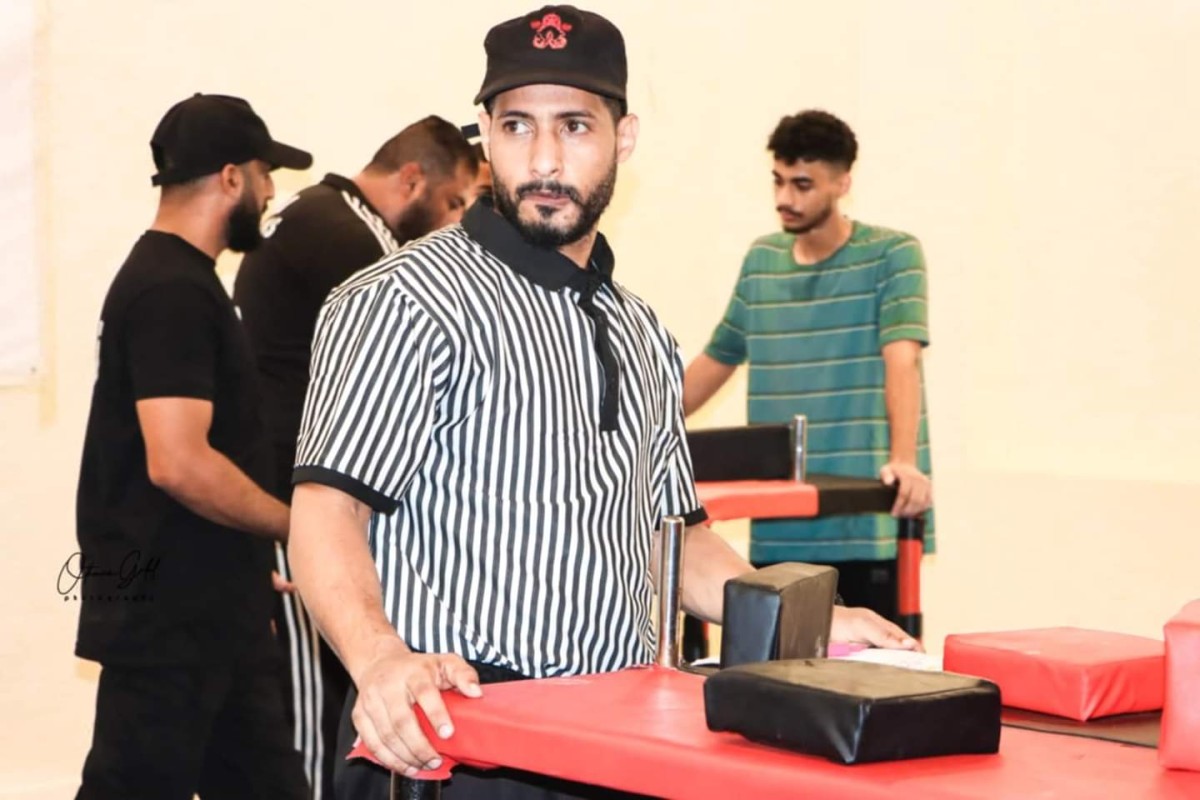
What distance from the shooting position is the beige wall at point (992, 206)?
18.5ft

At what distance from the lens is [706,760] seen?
1.40 m

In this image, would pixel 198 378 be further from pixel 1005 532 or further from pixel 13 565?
pixel 1005 532

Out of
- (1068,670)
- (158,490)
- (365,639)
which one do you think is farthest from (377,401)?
(158,490)

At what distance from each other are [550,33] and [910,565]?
2.47 metres

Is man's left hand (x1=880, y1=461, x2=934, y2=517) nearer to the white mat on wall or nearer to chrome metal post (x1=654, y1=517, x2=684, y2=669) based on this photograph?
the white mat on wall

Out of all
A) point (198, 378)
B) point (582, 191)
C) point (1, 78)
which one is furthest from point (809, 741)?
point (1, 78)

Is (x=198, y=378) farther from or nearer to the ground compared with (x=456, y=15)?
nearer to the ground

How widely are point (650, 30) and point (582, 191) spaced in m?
3.91

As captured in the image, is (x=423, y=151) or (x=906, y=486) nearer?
(x=906, y=486)

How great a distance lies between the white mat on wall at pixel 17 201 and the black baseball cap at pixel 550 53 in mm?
2323

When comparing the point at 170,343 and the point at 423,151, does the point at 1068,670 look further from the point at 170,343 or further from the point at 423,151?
the point at 423,151

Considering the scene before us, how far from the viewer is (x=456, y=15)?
5055 mm

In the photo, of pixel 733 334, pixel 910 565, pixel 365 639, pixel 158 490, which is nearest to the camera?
pixel 365 639

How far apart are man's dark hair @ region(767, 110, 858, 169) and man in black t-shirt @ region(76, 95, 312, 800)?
1.77 m
